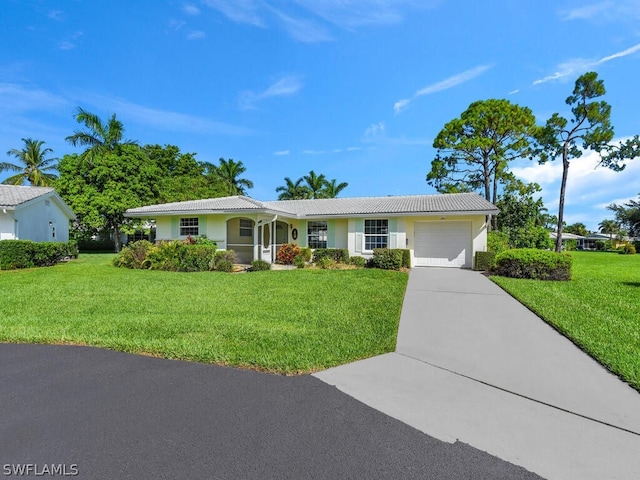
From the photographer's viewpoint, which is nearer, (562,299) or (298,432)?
(298,432)

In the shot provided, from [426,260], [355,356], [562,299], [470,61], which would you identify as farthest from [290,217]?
[355,356]

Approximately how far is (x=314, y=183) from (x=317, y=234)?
22476 millimetres

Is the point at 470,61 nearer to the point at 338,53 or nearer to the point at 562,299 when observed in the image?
the point at 338,53

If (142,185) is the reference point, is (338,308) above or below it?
below

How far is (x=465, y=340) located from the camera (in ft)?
17.1

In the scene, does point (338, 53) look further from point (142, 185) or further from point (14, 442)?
point (142, 185)

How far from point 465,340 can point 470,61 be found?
38.3 ft

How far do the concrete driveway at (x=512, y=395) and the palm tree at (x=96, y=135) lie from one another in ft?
97.1

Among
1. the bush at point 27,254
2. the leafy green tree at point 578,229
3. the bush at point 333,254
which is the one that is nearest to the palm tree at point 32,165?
the bush at point 27,254

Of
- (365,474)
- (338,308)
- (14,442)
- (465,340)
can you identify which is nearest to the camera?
(365,474)

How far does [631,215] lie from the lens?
40.5 meters

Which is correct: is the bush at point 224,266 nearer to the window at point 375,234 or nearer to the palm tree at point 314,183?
the window at point 375,234

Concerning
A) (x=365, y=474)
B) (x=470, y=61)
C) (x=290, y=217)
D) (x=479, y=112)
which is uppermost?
(x=479, y=112)

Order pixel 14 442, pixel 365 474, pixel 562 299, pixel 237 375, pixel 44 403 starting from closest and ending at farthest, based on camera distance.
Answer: pixel 365 474 → pixel 14 442 → pixel 44 403 → pixel 237 375 → pixel 562 299
